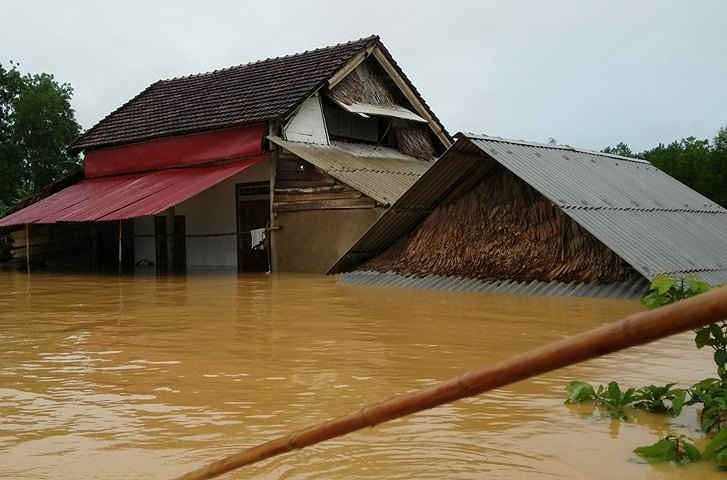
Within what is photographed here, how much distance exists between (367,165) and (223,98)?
4.46 metres

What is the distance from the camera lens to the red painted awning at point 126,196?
15.0 meters

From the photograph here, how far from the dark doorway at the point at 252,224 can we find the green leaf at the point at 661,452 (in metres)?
13.8

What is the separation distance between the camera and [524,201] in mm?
10547

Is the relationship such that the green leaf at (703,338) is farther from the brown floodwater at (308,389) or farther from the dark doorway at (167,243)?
the dark doorway at (167,243)

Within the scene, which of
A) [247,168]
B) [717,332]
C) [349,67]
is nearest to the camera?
[717,332]

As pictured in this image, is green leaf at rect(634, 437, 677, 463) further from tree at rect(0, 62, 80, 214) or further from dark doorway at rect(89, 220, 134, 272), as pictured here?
tree at rect(0, 62, 80, 214)

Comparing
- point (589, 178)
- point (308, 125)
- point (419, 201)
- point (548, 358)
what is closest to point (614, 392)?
point (548, 358)

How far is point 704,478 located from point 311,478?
58.2 inches

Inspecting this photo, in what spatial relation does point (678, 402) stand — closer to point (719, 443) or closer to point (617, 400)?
point (617, 400)

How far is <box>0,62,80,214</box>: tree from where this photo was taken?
28.5 metres

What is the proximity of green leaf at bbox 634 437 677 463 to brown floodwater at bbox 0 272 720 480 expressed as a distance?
0.06 meters

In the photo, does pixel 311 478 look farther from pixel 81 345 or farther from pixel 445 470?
pixel 81 345

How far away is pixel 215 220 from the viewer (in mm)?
18469

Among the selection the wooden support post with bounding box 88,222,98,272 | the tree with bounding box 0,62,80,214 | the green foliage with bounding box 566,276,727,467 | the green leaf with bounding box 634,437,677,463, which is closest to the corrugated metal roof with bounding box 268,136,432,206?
the wooden support post with bounding box 88,222,98,272
